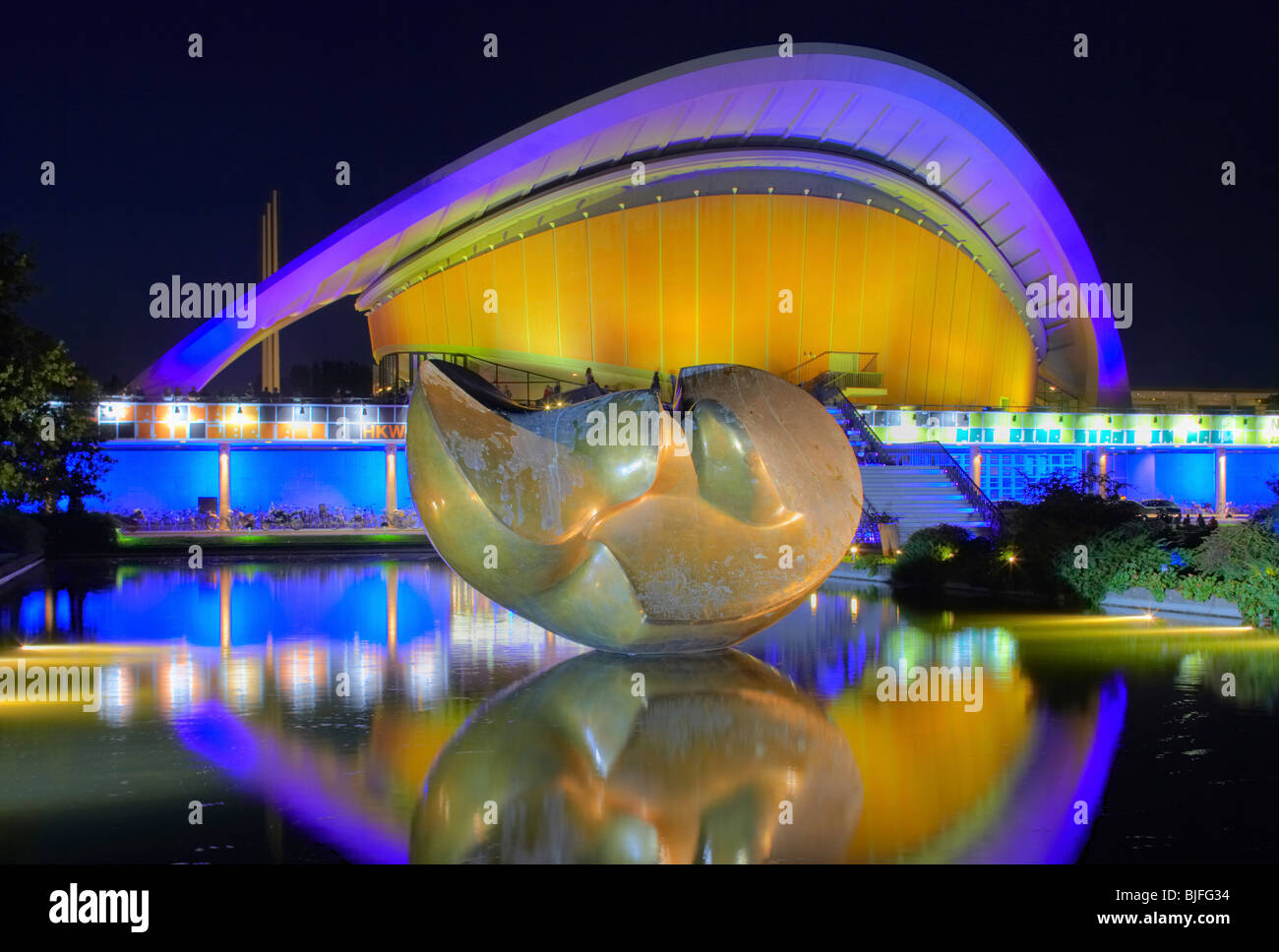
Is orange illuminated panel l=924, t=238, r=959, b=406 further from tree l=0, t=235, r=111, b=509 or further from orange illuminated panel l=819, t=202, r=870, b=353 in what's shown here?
tree l=0, t=235, r=111, b=509

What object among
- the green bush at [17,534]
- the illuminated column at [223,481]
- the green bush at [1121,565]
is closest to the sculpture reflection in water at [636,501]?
the green bush at [1121,565]

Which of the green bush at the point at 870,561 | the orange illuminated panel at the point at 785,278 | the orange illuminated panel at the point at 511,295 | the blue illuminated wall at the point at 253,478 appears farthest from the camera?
the orange illuminated panel at the point at 785,278

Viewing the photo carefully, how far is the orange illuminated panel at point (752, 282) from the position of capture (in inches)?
1869

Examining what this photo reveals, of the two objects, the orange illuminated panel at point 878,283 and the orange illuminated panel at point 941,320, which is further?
the orange illuminated panel at point 941,320

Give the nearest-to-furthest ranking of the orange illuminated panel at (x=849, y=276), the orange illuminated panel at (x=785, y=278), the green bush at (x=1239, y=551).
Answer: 1. the green bush at (x=1239, y=551)
2. the orange illuminated panel at (x=785, y=278)
3. the orange illuminated panel at (x=849, y=276)

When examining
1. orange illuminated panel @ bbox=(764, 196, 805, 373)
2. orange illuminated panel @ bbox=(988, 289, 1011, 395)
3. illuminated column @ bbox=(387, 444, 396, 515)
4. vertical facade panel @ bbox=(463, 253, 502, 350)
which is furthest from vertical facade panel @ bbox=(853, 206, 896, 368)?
illuminated column @ bbox=(387, 444, 396, 515)

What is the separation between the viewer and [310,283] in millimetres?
44062

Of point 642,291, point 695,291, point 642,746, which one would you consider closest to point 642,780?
point 642,746

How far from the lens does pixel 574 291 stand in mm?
47406

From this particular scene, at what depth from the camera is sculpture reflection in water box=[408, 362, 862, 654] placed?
1198 centimetres

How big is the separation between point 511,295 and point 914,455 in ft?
58.8

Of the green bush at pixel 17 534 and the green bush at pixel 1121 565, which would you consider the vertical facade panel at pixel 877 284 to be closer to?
the green bush at pixel 1121 565

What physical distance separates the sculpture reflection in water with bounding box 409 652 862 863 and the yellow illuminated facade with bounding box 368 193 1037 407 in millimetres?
36638

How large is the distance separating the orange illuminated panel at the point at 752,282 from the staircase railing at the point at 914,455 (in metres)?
3.55
